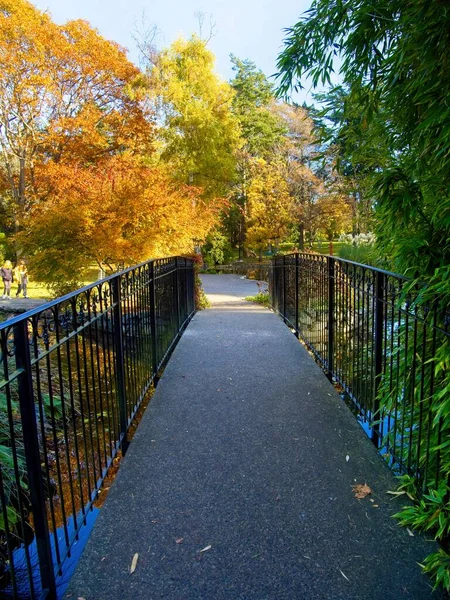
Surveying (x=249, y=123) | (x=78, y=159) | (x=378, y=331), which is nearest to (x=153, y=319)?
(x=378, y=331)

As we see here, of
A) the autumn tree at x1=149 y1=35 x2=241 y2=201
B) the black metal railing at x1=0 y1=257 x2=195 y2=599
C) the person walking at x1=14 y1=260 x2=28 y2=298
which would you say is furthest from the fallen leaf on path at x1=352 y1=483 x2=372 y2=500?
the autumn tree at x1=149 y1=35 x2=241 y2=201

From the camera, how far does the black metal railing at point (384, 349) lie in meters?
2.10

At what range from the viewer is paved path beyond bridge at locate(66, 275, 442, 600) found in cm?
179

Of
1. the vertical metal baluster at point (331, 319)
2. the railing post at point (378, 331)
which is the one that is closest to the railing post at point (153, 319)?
the vertical metal baluster at point (331, 319)

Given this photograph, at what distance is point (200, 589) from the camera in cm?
175

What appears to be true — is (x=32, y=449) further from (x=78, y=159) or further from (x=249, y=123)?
(x=249, y=123)

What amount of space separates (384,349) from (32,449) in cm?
209

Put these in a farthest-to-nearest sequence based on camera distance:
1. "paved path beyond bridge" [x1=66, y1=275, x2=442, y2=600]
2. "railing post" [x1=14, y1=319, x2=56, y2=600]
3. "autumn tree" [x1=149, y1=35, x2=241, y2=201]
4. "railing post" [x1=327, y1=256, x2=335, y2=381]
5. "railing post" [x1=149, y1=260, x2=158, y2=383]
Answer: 1. "autumn tree" [x1=149, y1=35, x2=241, y2=201]
2. "railing post" [x1=327, y1=256, x2=335, y2=381]
3. "railing post" [x1=149, y1=260, x2=158, y2=383]
4. "paved path beyond bridge" [x1=66, y1=275, x2=442, y2=600]
5. "railing post" [x1=14, y1=319, x2=56, y2=600]

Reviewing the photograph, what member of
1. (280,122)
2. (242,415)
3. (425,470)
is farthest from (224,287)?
(425,470)

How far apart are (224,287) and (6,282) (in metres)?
9.19

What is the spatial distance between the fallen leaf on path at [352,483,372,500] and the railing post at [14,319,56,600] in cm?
151

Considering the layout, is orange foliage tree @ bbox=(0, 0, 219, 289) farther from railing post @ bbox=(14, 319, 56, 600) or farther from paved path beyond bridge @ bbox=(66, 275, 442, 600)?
railing post @ bbox=(14, 319, 56, 600)

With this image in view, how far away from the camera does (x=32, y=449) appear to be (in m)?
1.53

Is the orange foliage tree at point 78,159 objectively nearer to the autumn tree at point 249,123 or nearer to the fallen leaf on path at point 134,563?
the fallen leaf on path at point 134,563
